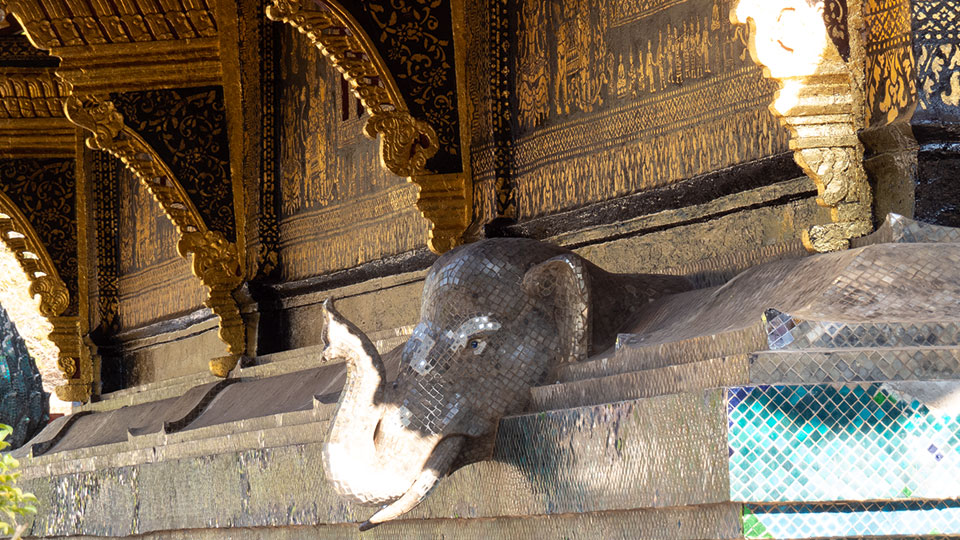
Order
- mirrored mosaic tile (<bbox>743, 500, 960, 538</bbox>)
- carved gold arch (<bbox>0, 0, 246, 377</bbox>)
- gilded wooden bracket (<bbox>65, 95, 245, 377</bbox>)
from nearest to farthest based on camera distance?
mirrored mosaic tile (<bbox>743, 500, 960, 538</bbox>), carved gold arch (<bbox>0, 0, 246, 377</bbox>), gilded wooden bracket (<bbox>65, 95, 245, 377</bbox>)

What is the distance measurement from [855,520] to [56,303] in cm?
753

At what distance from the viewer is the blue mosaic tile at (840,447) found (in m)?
2.21

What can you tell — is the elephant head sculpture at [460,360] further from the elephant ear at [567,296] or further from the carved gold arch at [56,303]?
the carved gold arch at [56,303]

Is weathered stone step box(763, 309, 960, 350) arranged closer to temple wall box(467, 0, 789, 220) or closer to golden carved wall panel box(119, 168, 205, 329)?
temple wall box(467, 0, 789, 220)

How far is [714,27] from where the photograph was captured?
377cm

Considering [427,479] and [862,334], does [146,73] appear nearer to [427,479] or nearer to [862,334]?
[427,479]

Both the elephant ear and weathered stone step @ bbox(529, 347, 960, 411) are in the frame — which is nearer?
weathered stone step @ bbox(529, 347, 960, 411)

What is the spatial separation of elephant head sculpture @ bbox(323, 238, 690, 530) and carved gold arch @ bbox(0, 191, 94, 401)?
5.92 m

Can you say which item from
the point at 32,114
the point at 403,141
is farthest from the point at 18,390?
the point at 403,141

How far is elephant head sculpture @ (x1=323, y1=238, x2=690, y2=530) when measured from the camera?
312cm

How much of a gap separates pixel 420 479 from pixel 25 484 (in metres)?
4.40

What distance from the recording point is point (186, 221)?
21.4 feet

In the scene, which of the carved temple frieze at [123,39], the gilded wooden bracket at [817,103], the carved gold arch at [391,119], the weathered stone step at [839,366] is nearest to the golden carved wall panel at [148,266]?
the carved temple frieze at [123,39]

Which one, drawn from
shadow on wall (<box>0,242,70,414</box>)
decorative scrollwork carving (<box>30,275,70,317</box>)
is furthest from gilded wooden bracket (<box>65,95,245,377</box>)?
shadow on wall (<box>0,242,70,414</box>)
